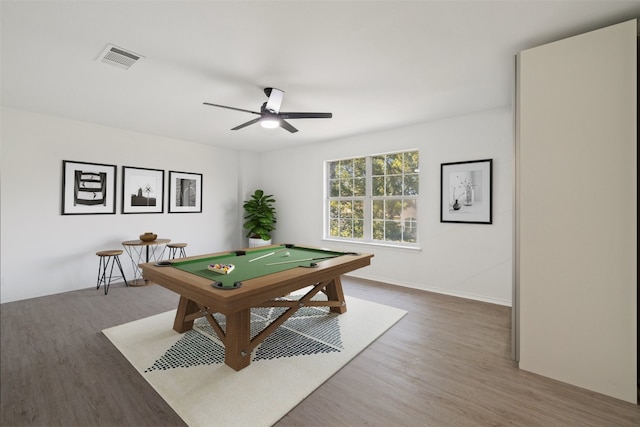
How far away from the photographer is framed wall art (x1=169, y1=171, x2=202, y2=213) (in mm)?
5199

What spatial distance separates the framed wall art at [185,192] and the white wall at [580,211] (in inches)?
206

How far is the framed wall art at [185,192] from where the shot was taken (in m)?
5.20

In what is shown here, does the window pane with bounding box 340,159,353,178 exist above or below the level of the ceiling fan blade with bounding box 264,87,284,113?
below

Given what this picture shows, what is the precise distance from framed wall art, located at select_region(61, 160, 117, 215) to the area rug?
2.39 m

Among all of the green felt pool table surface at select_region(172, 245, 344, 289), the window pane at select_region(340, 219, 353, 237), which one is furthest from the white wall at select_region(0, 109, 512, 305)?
the green felt pool table surface at select_region(172, 245, 344, 289)

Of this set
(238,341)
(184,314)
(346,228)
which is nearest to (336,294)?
(238,341)

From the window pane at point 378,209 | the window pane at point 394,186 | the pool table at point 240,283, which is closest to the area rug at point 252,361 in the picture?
the pool table at point 240,283

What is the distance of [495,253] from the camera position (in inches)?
143

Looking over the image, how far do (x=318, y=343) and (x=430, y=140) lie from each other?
10.8 ft

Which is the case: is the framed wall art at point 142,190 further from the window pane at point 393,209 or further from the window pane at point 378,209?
the window pane at point 393,209

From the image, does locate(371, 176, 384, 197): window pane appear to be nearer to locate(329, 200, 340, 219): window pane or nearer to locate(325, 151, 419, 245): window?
locate(325, 151, 419, 245): window

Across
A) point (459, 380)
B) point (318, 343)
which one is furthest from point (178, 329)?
point (459, 380)

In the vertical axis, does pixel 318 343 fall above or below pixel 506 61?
below

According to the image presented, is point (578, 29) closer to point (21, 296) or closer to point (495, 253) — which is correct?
point (495, 253)
